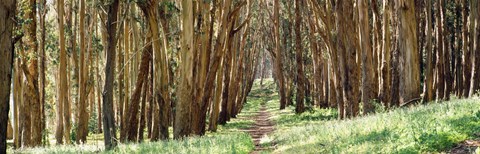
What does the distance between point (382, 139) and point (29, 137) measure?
42.7ft

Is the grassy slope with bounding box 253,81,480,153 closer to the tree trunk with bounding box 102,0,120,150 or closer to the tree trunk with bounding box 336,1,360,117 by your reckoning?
the tree trunk with bounding box 102,0,120,150

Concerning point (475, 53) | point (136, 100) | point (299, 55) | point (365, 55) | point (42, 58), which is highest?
point (299, 55)

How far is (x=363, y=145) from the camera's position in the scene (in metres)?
8.27

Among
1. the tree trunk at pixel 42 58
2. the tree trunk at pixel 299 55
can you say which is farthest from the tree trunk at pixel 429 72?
the tree trunk at pixel 42 58

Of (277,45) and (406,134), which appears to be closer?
(406,134)

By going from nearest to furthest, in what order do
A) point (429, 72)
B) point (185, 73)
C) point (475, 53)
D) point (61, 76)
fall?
point (185, 73) < point (429, 72) < point (61, 76) < point (475, 53)

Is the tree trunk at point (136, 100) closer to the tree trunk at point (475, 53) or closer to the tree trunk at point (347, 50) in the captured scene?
the tree trunk at point (347, 50)

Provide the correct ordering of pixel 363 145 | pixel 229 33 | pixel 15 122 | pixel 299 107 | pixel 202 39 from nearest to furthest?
pixel 363 145
pixel 202 39
pixel 229 33
pixel 15 122
pixel 299 107

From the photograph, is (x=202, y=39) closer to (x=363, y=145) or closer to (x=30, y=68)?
(x=30, y=68)

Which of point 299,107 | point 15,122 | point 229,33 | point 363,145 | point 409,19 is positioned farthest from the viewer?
point 299,107

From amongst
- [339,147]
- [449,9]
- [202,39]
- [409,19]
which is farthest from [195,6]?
[449,9]

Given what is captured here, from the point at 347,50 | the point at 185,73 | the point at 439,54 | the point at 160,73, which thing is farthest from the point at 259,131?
the point at 185,73

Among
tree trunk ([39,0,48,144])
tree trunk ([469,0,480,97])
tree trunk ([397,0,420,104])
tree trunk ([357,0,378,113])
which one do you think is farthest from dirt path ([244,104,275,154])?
tree trunk ([469,0,480,97])

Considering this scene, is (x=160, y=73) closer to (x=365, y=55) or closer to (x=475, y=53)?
(x=365, y=55)
